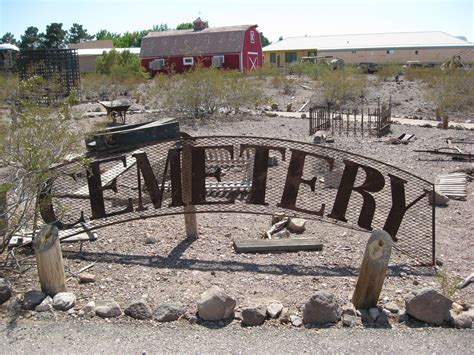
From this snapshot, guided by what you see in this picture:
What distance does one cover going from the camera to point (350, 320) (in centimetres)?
486

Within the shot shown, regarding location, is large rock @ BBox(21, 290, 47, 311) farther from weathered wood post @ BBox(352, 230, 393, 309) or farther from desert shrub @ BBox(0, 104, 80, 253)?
weathered wood post @ BBox(352, 230, 393, 309)

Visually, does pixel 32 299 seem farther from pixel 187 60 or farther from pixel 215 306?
pixel 187 60

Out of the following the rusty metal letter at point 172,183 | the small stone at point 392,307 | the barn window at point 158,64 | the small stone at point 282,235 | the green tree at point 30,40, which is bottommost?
the small stone at point 392,307

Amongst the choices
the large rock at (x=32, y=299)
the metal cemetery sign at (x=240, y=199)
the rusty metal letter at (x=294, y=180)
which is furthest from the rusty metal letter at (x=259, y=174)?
the large rock at (x=32, y=299)

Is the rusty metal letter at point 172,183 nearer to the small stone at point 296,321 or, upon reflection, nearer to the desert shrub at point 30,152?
the desert shrub at point 30,152

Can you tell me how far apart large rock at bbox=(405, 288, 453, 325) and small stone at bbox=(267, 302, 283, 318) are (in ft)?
3.72

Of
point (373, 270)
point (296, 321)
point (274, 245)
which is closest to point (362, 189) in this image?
point (274, 245)

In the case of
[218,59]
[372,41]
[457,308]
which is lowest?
[457,308]

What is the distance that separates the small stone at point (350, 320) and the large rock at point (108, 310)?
1.93m

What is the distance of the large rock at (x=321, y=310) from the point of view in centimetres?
484

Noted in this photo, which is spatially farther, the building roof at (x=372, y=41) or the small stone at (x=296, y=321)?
the building roof at (x=372, y=41)

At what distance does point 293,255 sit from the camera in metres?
6.70

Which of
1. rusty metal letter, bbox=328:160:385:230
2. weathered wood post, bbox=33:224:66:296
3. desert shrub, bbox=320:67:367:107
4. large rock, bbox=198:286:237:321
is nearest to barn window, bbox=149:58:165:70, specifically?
desert shrub, bbox=320:67:367:107

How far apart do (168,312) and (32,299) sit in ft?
4.18
